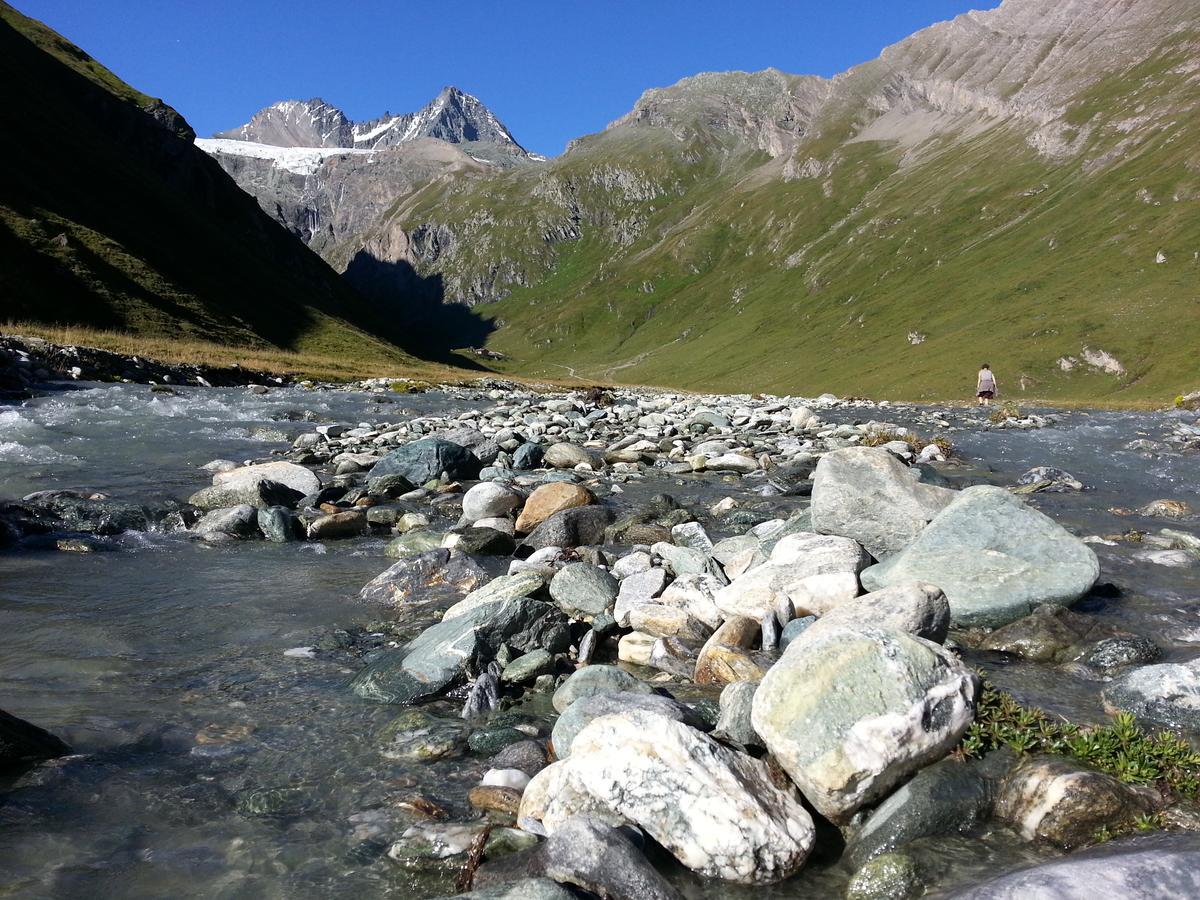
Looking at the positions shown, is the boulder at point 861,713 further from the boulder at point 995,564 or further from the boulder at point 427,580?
the boulder at point 427,580

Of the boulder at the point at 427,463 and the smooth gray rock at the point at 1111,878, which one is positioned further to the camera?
the boulder at the point at 427,463

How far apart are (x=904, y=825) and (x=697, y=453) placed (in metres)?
20.2

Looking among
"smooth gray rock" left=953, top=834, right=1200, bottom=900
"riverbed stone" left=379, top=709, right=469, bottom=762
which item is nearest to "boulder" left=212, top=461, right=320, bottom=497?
"riverbed stone" left=379, top=709, right=469, bottom=762

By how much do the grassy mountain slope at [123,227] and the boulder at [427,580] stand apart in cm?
6772

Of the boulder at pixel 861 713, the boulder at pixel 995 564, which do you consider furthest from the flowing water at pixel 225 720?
the boulder at pixel 995 564

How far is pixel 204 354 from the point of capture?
206 ft

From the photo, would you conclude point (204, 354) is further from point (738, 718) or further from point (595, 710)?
point (738, 718)

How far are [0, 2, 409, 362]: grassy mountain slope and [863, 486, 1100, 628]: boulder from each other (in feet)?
245

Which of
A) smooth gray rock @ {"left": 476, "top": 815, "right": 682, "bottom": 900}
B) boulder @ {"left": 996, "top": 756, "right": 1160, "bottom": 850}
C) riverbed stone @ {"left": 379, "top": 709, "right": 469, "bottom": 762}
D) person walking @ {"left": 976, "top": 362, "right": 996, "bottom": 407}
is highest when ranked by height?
person walking @ {"left": 976, "top": 362, "right": 996, "bottom": 407}

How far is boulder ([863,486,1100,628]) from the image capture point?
929 centimetres

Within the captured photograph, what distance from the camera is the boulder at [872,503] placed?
39.3 ft

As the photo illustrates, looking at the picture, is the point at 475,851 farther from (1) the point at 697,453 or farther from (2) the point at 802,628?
(1) the point at 697,453

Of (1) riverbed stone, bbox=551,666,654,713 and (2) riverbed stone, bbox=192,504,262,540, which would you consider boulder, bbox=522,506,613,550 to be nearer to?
(2) riverbed stone, bbox=192,504,262,540

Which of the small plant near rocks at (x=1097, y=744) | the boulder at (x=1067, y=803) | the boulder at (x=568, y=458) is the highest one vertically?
the boulder at (x=568, y=458)
